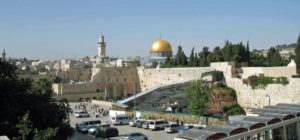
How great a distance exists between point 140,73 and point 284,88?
2677cm

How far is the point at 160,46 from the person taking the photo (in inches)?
2480

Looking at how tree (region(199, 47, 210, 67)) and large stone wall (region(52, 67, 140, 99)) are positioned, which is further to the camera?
large stone wall (region(52, 67, 140, 99))

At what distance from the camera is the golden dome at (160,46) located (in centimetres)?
6288

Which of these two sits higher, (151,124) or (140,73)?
(140,73)

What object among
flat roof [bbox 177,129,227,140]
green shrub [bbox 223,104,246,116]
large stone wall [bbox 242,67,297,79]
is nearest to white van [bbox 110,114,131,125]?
green shrub [bbox 223,104,246,116]

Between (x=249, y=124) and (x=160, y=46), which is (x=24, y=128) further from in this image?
(x=160, y=46)

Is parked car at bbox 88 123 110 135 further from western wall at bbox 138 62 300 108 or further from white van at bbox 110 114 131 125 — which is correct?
western wall at bbox 138 62 300 108

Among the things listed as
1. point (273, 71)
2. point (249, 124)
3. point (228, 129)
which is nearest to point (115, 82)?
point (273, 71)

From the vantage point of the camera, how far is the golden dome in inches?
2475

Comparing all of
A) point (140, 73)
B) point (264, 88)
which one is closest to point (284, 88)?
point (264, 88)

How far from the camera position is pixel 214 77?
34.9 m

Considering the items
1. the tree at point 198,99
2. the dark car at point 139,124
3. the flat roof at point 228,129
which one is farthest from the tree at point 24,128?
the tree at point 198,99

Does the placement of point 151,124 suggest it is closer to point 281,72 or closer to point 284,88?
point 284,88

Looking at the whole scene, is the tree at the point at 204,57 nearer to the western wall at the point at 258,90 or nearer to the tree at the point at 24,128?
the western wall at the point at 258,90
